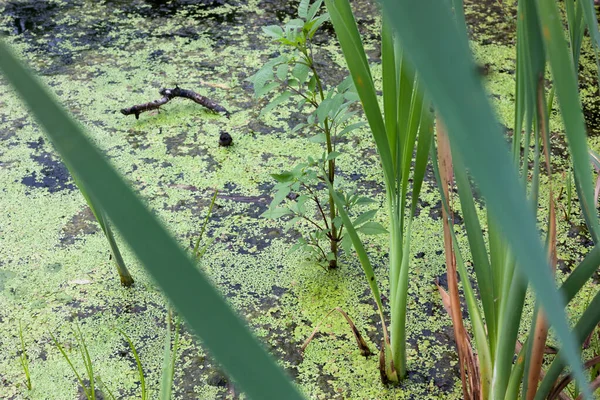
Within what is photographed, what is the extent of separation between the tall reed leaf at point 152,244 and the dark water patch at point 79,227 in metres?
1.18

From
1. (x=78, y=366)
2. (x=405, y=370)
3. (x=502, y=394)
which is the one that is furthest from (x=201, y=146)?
(x=502, y=394)

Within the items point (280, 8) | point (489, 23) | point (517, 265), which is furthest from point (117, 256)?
point (489, 23)

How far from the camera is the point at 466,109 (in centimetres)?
15

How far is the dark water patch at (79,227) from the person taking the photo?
1292mm

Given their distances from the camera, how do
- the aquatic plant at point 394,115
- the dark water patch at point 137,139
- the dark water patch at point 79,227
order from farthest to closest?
the dark water patch at point 137,139 < the dark water patch at point 79,227 < the aquatic plant at point 394,115

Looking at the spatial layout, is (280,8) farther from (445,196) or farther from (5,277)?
(445,196)

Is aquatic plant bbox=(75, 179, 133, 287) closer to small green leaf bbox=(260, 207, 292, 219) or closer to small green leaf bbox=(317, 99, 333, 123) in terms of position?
small green leaf bbox=(260, 207, 292, 219)

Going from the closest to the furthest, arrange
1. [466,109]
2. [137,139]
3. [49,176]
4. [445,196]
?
[466,109] < [445,196] < [49,176] < [137,139]

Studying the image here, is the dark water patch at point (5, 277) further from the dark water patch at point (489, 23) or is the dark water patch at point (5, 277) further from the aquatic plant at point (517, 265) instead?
the dark water patch at point (489, 23)

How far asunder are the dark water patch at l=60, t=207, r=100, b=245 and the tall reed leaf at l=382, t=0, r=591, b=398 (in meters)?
1.25

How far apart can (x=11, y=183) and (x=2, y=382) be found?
577mm

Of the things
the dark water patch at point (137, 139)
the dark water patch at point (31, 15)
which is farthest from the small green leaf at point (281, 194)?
the dark water patch at point (31, 15)

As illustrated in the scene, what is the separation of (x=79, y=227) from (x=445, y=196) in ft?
2.84

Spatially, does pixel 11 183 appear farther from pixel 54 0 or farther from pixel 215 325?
pixel 215 325
